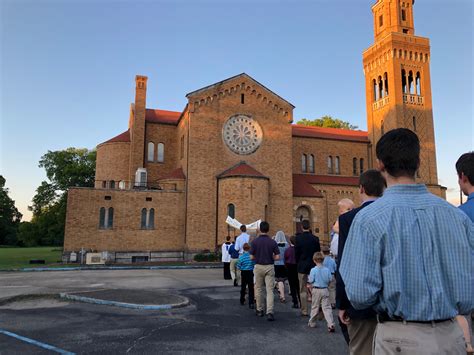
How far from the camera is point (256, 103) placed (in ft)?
109

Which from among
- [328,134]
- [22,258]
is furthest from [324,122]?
[22,258]

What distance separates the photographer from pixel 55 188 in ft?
179

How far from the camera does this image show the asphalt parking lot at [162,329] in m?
6.46

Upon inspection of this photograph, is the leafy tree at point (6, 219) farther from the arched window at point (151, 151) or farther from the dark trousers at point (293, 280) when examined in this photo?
the dark trousers at point (293, 280)

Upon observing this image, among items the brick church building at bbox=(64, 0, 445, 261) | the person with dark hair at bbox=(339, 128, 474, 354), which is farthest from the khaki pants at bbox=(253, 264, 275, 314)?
the brick church building at bbox=(64, 0, 445, 261)

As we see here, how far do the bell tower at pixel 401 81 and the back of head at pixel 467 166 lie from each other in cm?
3729

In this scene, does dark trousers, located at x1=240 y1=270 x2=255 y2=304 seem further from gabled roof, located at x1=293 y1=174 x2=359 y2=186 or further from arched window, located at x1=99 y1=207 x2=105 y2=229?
gabled roof, located at x1=293 y1=174 x2=359 y2=186

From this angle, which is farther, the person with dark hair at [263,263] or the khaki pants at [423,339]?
the person with dark hair at [263,263]

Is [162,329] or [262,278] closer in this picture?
[162,329]

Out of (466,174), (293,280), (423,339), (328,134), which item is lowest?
(293,280)

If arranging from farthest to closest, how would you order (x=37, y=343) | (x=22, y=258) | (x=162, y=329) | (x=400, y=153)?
(x=22, y=258) → (x=162, y=329) → (x=37, y=343) → (x=400, y=153)

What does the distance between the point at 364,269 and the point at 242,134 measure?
30.4m

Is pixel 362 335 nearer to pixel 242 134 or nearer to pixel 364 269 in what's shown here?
pixel 364 269

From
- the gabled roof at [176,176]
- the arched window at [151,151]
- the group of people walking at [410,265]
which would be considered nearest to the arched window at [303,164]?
the gabled roof at [176,176]
